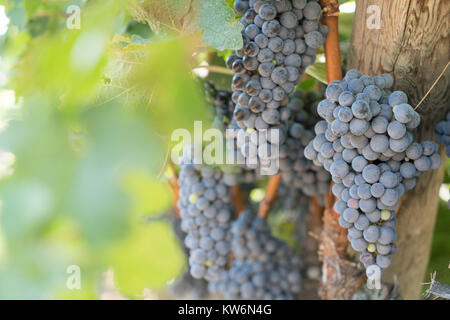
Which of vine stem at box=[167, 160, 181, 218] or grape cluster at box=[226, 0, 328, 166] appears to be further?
vine stem at box=[167, 160, 181, 218]

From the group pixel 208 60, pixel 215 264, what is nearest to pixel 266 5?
pixel 208 60

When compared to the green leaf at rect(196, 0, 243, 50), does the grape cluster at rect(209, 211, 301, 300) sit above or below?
below

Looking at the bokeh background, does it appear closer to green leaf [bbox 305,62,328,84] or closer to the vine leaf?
the vine leaf

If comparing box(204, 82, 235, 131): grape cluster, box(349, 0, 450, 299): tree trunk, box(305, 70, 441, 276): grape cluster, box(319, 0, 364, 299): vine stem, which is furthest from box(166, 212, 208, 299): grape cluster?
box(349, 0, 450, 299): tree trunk

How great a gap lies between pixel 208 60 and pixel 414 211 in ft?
2.01

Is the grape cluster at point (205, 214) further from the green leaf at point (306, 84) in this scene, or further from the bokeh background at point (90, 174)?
the bokeh background at point (90, 174)

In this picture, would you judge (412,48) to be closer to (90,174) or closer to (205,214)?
(205,214)

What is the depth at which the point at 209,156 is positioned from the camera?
2.97ft

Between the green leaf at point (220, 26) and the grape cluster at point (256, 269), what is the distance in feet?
1.81

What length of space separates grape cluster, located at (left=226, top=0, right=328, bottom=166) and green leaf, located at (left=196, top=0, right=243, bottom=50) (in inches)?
2.7

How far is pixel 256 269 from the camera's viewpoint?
42.0 inches

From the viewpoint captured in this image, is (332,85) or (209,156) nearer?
(332,85)

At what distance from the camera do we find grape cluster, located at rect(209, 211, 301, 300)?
3.44 feet
